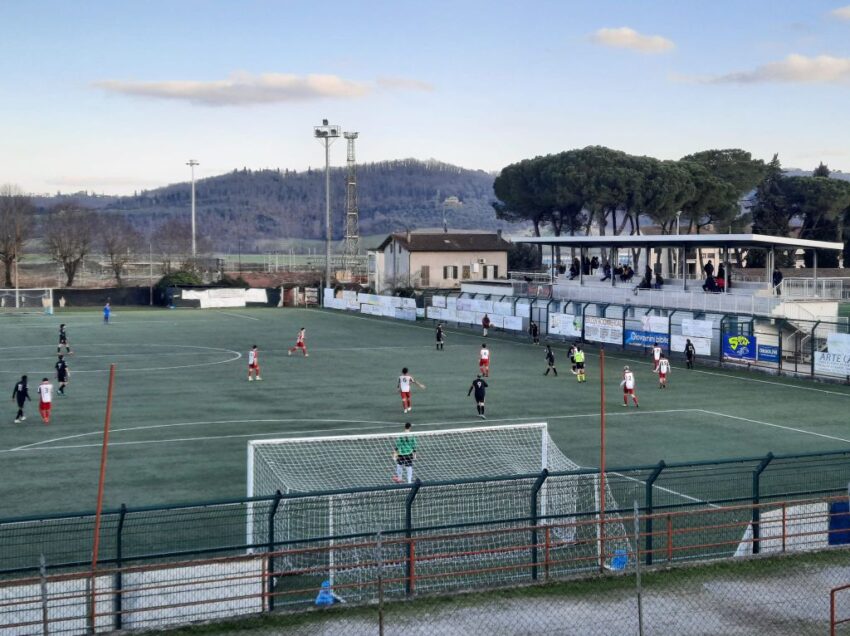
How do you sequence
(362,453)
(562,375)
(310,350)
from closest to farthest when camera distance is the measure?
(362,453) < (562,375) < (310,350)

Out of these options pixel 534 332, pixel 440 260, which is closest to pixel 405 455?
pixel 534 332

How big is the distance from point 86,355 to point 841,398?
34538 mm

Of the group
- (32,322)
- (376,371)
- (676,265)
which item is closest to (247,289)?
(32,322)

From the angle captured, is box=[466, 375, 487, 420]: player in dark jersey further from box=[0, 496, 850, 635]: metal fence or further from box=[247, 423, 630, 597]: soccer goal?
box=[0, 496, 850, 635]: metal fence

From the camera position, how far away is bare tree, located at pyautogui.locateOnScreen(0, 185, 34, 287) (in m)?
102

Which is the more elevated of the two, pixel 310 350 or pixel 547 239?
pixel 547 239

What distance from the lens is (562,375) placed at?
4262cm

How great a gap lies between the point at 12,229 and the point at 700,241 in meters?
74.7

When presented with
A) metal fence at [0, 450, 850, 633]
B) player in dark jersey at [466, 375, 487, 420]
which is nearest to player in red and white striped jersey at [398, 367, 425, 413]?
player in dark jersey at [466, 375, 487, 420]

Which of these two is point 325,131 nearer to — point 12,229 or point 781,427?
point 12,229

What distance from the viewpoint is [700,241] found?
192ft

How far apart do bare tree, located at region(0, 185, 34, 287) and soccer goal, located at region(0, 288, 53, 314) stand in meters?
13.8

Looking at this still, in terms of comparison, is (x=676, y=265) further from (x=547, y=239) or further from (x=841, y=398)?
(x=841, y=398)

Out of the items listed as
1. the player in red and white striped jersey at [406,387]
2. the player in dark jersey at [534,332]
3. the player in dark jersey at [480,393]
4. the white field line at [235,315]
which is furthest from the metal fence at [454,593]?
the white field line at [235,315]
